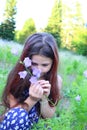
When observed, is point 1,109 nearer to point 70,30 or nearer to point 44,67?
point 44,67

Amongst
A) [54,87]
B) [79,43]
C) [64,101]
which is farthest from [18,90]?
[79,43]

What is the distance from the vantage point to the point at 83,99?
2.17 metres

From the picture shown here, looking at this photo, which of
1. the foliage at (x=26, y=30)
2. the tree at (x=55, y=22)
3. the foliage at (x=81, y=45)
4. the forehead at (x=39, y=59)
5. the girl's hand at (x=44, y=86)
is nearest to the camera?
the girl's hand at (x=44, y=86)

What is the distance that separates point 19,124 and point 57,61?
0.39m

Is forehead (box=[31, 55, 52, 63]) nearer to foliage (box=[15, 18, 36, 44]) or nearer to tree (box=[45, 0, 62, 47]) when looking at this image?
foliage (box=[15, 18, 36, 44])

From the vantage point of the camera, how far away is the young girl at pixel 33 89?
82.1 inches

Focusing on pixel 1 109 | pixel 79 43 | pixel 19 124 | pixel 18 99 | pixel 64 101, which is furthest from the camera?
pixel 79 43

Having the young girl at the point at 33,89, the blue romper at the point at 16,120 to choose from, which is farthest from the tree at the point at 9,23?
the blue romper at the point at 16,120

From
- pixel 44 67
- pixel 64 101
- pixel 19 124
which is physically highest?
pixel 44 67

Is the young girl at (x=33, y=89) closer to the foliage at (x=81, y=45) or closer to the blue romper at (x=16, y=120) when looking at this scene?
the blue romper at (x=16, y=120)

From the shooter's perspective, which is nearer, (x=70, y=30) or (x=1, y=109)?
(x=1, y=109)

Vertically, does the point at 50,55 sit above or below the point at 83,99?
above

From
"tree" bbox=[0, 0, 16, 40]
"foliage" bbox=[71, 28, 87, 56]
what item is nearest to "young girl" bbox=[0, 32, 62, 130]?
"foliage" bbox=[71, 28, 87, 56]

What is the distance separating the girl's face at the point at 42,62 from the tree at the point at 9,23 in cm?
1439
